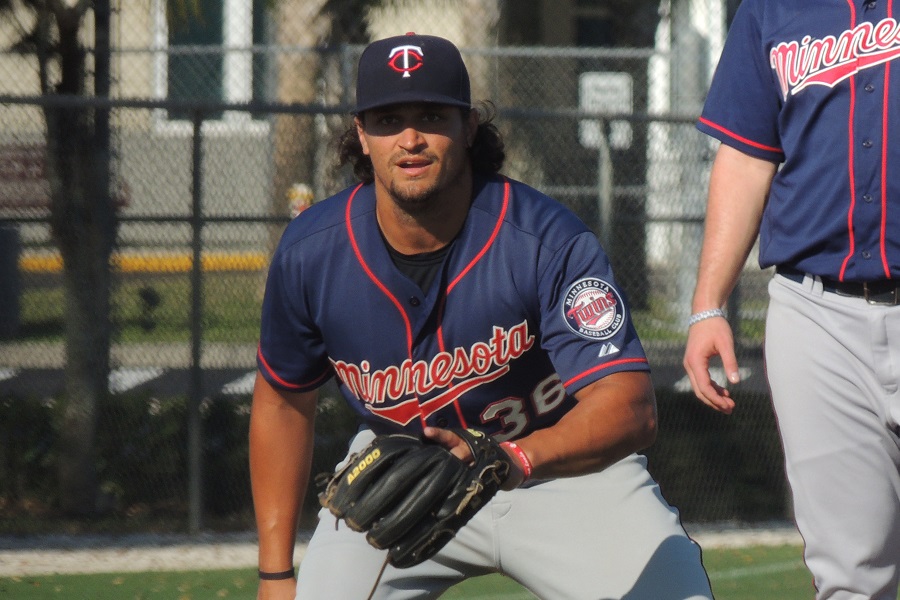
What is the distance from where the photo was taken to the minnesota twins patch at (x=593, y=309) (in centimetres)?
295

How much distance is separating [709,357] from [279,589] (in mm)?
1207

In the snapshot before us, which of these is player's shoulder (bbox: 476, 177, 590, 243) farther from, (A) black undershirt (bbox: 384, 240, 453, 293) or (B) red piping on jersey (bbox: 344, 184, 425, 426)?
(B) red piping on jersey (bbox: 344, 184, 425, 426)

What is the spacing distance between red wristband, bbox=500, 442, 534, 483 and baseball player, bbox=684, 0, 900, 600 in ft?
1.83

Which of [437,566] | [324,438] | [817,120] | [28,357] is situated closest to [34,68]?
[28,357]

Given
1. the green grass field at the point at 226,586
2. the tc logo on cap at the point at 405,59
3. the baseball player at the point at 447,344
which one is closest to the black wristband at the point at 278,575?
the baseball player at the point at 447,344

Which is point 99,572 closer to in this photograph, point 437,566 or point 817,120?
point 437,566

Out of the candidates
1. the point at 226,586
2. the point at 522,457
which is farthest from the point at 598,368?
the point at 226,586

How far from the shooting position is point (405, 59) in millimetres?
3055

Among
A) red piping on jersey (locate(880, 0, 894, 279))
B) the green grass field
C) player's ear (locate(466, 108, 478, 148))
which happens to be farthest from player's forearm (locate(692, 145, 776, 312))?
the green grass field

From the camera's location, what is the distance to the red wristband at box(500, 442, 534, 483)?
2.55 metres

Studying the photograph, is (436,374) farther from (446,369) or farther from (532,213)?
(532,213)

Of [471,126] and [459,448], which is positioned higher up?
[471,126]

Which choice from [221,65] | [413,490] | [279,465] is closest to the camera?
[413,490]

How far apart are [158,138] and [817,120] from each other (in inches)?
167
